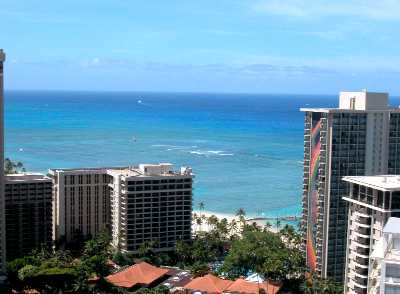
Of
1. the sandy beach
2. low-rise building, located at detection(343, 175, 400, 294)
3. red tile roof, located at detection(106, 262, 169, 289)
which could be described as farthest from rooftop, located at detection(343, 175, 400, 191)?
the sandy beach

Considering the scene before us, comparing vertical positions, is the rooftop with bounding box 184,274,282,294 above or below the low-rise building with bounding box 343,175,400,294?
below

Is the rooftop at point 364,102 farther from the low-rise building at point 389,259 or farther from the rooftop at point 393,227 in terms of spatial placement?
the low-rise building at point 389,259

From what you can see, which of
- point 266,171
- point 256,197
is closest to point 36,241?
point 256,197

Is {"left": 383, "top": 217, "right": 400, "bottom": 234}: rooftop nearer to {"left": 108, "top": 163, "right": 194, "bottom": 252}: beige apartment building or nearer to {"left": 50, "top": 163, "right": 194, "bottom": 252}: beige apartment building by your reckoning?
{"left": 108, "top": 163, "right": 194, "bottom": 252}: beige apartment building

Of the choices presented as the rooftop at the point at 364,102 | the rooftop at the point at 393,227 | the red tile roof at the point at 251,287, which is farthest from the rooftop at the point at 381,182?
the rooftop at the point at 393,227

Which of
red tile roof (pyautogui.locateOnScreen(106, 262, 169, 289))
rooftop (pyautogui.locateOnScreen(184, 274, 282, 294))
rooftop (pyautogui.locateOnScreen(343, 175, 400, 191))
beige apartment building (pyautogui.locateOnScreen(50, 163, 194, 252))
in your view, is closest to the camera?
rooftop (pyautogui.locateOnScreen(343, 175, 400, 191))

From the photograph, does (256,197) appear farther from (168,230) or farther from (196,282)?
(196,282)
